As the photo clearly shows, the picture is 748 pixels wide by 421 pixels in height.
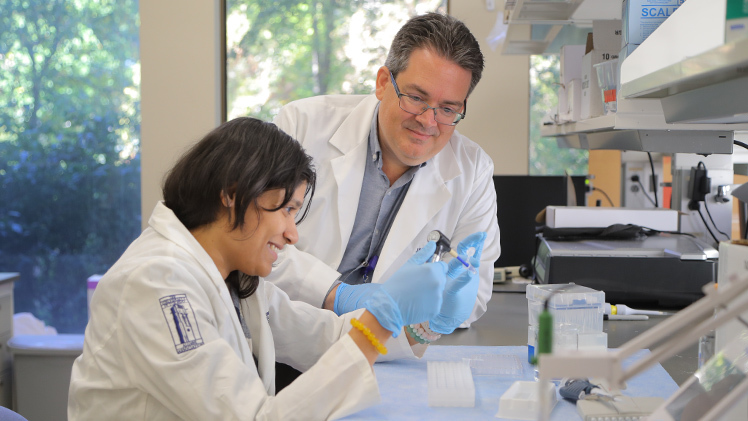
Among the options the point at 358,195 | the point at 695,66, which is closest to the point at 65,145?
the point at 358,195

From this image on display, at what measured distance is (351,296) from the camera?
5.26ft

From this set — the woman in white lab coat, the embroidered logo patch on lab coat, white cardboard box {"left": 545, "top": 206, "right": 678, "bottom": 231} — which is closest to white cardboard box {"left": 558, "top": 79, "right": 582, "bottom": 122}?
white cardboard box {"left": 545, "top": 206, "right": 678, "bottom": 231}

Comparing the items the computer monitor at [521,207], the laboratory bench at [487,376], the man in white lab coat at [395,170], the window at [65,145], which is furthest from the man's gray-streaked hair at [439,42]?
the window at [65,145]

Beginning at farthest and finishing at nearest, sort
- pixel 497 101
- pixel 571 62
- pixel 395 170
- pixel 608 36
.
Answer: pixel 497 101
pixel 571 62
pixel 608 36
pixel 395 170

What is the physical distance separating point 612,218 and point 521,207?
1.62ft

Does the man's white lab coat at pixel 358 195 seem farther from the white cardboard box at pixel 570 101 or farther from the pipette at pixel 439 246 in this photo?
the white cardboard box at pixel 570 101

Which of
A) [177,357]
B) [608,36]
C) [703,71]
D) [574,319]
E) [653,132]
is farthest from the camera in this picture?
[608,36]

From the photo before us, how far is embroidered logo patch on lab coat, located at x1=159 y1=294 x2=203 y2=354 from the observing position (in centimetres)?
100

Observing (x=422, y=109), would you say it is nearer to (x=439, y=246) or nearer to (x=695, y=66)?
(x=439, y=246)

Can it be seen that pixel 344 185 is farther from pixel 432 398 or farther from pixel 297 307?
pixel 432 398

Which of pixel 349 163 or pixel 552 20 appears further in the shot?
pixel 552 20

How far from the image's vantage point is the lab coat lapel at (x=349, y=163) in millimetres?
1836

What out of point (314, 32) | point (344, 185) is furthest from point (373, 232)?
point (314, 32)

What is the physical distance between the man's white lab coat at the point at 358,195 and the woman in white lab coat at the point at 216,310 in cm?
53
